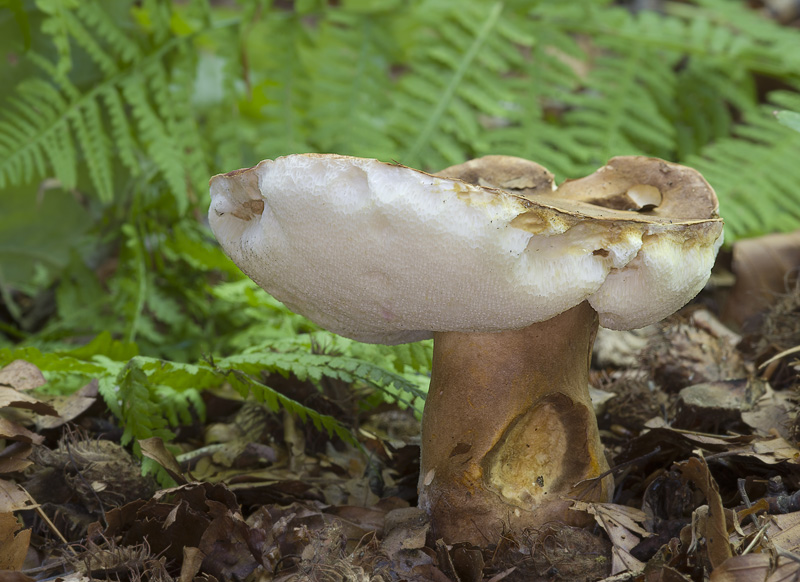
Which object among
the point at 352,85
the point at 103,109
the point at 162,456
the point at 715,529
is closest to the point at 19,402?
the point at 162,456

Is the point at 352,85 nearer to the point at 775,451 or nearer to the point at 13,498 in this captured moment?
the point at 13,498

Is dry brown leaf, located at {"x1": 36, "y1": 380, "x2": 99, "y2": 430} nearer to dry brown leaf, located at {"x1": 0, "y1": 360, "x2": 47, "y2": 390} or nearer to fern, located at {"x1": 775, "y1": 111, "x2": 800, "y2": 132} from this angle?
dry brown leaf, located at {"x1": 0, "y1": 360, "x2": 47, "y2": 390}

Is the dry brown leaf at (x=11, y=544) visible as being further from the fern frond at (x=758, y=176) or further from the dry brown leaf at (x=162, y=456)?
the fern frond at (x=758, y=176)

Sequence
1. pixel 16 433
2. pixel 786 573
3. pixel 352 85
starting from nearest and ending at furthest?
pixel 786 573 < pixel 16 433 < pixel 352 85

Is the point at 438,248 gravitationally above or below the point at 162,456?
above

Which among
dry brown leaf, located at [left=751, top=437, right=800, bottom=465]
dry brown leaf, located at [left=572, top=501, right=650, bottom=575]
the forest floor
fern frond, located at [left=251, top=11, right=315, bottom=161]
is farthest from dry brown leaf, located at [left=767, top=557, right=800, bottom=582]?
fern frond, located at [left=251, top=11, right=315, bottom=161]

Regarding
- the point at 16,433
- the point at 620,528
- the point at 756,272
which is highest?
the point at 16,433

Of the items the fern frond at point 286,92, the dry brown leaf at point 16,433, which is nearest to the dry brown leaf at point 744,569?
the dry brown leaf at point 16,433

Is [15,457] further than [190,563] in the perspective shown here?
Yes
